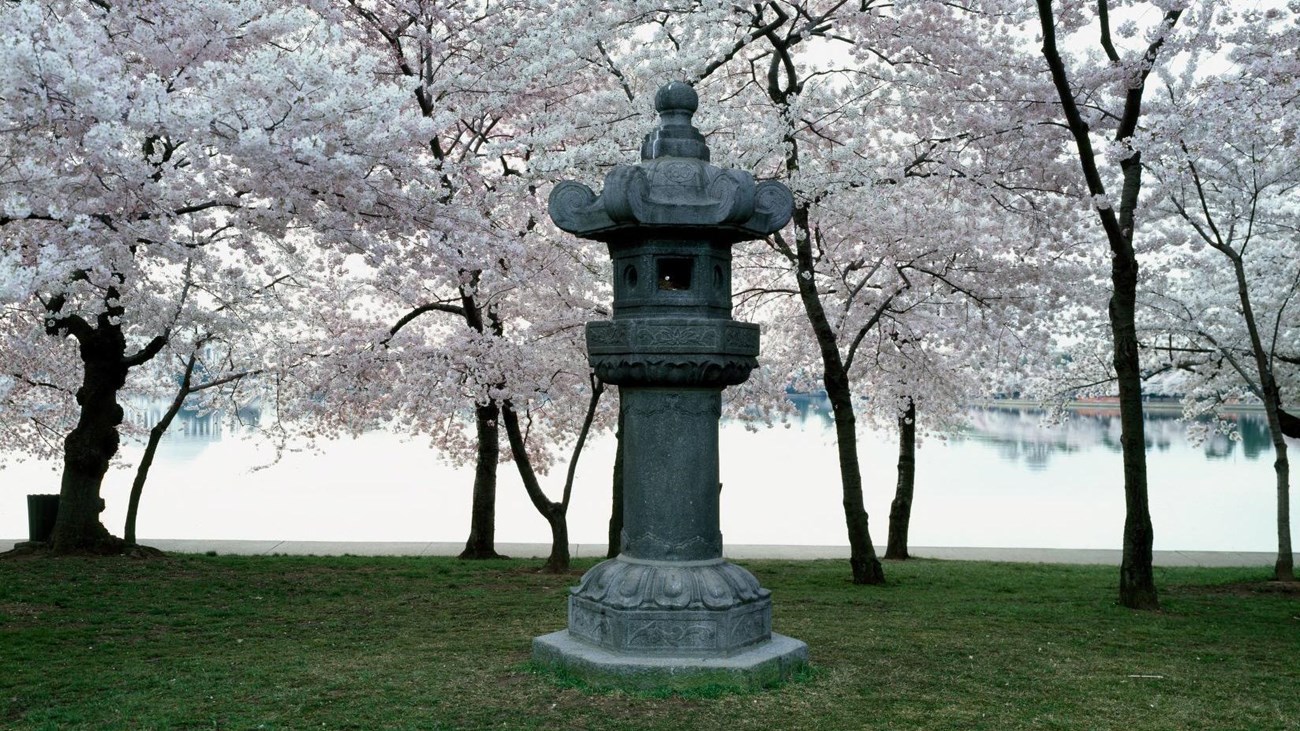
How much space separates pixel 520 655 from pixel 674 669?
164cm

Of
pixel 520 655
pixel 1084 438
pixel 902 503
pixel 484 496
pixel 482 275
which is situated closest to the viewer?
pixel 520 655

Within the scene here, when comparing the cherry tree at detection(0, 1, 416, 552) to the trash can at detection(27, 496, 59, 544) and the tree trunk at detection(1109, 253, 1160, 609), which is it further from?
the tree trunk at detection(1109, 253, 1160, 609)

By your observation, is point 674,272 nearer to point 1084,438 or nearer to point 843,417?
point 843,417

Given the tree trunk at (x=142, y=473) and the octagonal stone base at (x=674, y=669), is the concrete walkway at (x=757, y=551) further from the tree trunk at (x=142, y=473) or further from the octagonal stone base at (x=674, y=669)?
the octagonal stone base at (x=674, y=669)

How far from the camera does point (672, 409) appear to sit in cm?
735

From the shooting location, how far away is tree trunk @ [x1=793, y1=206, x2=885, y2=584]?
1402 cm

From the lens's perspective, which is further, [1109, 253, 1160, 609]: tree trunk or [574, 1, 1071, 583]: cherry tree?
[574, 1, 1071, 583]: cherry tree

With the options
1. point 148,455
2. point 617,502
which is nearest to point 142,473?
point 148,455

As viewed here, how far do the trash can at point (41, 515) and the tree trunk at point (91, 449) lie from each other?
1556 mm

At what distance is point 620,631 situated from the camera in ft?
23.5

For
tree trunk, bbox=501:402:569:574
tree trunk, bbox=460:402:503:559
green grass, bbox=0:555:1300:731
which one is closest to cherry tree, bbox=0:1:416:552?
green grass, bbox=0:555:1300:731

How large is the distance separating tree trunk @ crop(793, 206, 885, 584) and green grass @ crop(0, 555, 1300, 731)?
0.52 m

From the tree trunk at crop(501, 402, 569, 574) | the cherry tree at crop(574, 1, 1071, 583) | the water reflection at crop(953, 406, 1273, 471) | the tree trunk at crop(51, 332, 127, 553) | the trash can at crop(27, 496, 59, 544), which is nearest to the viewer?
the cherry tree at crop(574, 1, 1071, 583)

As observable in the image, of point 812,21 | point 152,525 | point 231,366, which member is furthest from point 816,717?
point 152,525
